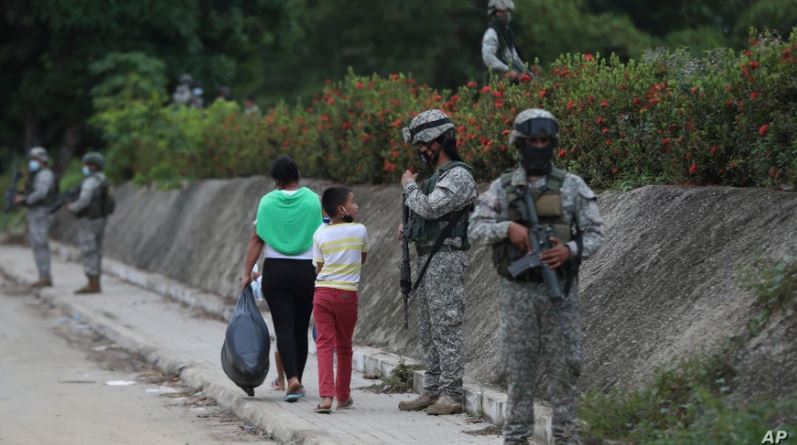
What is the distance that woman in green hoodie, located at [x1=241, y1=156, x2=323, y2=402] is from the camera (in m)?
9.86

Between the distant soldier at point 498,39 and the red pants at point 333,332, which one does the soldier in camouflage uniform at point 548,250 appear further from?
the distant soldier at point 498,39

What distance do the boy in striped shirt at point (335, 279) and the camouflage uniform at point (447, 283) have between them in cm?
59

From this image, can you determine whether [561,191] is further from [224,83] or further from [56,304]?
[224,83]

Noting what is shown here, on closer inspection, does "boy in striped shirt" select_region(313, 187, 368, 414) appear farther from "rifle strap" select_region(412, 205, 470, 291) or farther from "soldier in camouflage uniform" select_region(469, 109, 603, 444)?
"soldier in camouflage uniform" select_region(469, 109, 603, 444)

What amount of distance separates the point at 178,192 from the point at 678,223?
15161 millimetres

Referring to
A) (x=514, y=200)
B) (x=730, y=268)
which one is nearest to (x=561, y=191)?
(x=514, y=200)

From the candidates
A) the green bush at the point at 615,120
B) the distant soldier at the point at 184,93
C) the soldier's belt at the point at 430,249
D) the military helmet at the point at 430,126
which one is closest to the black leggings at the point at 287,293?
the soldier's belt at the point at 430,249

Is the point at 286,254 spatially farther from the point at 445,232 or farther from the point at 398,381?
the point at 445,232

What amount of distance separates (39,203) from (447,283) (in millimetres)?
12989

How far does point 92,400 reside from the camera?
34.9 ft

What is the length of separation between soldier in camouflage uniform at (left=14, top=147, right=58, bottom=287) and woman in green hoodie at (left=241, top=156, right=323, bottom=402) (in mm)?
10946

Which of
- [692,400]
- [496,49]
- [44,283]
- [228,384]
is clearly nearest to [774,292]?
[692,400]

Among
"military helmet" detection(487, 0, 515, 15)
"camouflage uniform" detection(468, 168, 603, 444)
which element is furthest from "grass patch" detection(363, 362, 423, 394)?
"military helmet" detection(487, 0, 515, 15)

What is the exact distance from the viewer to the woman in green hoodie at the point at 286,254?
9859mm
